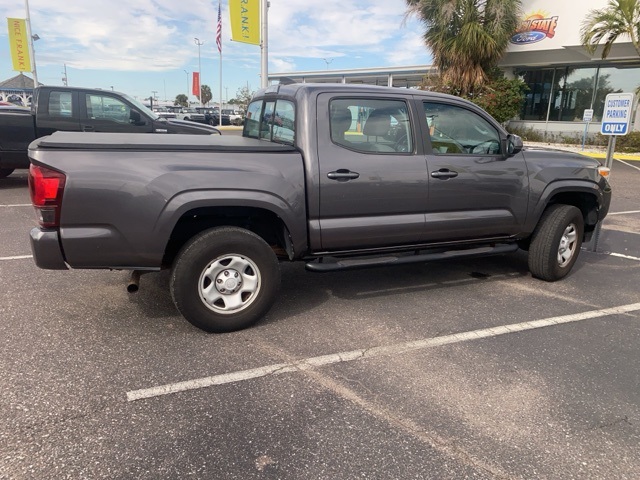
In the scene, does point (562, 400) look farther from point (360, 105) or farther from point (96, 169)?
point (96, 169)

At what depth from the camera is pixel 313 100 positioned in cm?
394

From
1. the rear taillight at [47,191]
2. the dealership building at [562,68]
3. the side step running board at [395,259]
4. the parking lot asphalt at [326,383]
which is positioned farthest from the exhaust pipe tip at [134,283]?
the dealership building at [562,68]

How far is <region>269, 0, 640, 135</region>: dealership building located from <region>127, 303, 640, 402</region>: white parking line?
20.1 metres

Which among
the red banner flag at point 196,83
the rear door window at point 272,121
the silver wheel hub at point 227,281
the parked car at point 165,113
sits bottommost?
the silver wheel hub at point 227,281

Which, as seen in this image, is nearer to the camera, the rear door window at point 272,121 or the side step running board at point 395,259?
the side step running board at point 395,259

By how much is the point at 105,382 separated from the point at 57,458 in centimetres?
70

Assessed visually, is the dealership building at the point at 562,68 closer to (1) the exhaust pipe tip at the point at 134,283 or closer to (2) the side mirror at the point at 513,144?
(2) the side mirror at the point at 513,144

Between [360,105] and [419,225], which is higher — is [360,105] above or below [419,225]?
above

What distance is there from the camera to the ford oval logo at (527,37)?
2189 centimetres

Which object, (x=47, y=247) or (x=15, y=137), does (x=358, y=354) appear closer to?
(x=47, y=247)

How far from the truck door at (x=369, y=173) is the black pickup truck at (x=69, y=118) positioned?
554cm

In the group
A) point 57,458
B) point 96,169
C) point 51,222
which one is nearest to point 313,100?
point 96,169

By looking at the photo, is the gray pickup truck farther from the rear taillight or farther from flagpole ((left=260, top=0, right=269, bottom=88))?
flagpole ((left=260, top=0, right=269, bottom=88))

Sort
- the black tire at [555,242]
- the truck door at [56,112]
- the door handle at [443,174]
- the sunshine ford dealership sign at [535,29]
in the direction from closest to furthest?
the door handle at [443,174] → the black tire at [555,242] → the truck door at [56,112] → the sunshine ford dealership sign at [535,29]
